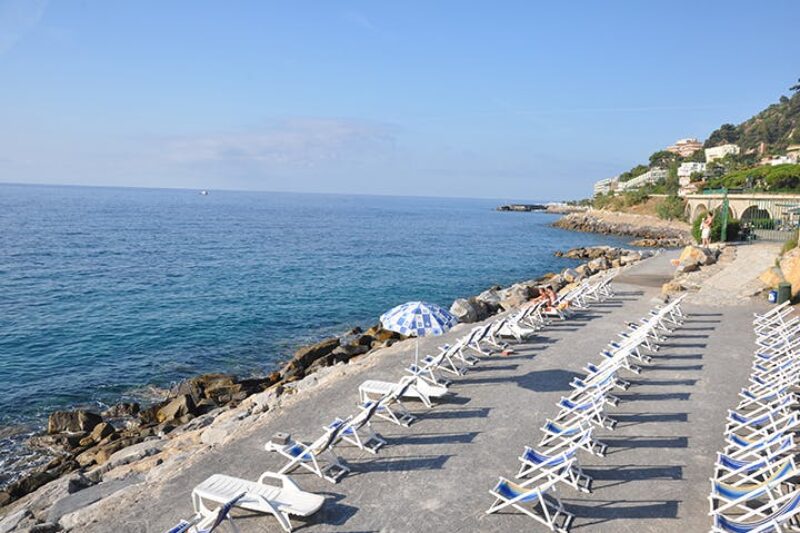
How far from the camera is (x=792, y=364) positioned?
35.6ft

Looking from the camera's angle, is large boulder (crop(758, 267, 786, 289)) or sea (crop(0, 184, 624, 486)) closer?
sea (crop(0, 184, 624, 486))

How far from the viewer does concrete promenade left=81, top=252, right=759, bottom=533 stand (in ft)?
21.5

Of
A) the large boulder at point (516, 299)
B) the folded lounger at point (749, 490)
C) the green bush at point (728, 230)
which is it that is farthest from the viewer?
the green bush at point (728, 230)

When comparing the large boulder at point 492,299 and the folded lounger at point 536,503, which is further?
the large boulder at point 492,299

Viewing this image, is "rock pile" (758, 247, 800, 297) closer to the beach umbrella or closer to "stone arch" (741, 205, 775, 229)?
the beach umbrella

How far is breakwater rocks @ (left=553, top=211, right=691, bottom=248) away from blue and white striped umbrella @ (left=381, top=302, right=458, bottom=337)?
5179 centimetres

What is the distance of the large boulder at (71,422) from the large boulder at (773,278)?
21593 mm

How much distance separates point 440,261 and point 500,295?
75.6 ft

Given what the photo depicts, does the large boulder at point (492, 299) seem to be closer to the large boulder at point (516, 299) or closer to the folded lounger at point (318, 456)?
the large boulder at point (516, 299)

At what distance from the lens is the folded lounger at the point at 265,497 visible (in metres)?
6.30

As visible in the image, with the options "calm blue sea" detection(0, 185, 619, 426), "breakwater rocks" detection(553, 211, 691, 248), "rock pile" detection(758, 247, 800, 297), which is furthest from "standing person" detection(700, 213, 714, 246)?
"breakwater rocks" detection(553, 211, 691, 248)

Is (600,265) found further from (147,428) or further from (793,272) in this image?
(147,428)

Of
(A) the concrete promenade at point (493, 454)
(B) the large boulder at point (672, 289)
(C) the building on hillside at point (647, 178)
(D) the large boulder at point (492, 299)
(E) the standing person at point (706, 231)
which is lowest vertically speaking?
(D) the large boulder at point (492, 299)

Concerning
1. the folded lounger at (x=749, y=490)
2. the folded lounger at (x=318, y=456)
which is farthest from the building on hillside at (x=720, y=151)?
the folded lounger at (x=318, y=456)
